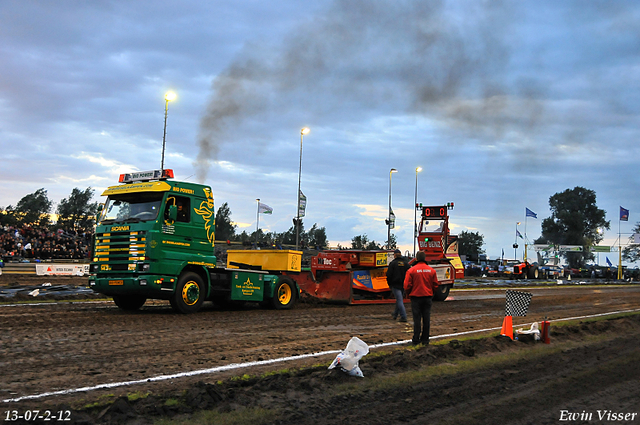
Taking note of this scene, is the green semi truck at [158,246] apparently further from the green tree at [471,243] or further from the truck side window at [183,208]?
the green tree at [471,243]

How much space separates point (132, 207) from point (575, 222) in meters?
140

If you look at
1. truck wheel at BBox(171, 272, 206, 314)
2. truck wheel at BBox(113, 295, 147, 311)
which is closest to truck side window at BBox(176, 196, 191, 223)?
truck wheel at BBox(171, 272, 206, 314)

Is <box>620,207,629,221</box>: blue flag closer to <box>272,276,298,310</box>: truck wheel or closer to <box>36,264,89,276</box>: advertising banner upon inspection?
<box>36,264,89,276</box>: advertising banner

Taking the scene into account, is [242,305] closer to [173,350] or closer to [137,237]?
[137,237]

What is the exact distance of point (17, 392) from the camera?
5.81 metres

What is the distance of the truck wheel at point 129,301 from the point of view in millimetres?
14328

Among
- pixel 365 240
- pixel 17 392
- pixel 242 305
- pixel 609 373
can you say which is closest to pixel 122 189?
pixel 242 305

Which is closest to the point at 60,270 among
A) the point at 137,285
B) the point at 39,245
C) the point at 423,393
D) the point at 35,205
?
the point at 39,245

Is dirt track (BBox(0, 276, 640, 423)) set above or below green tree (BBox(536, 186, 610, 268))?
below

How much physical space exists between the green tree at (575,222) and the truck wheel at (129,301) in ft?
438

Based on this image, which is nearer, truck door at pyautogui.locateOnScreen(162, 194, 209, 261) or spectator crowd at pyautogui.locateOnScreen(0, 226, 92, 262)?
truck door at pyautogui.locateOnScreen(162, 194, 209, 261)

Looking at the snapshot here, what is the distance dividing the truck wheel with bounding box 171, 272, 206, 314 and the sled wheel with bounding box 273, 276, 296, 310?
2.61m

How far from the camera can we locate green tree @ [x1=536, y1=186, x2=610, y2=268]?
135625mm

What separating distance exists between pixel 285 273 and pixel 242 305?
164 centimetres
